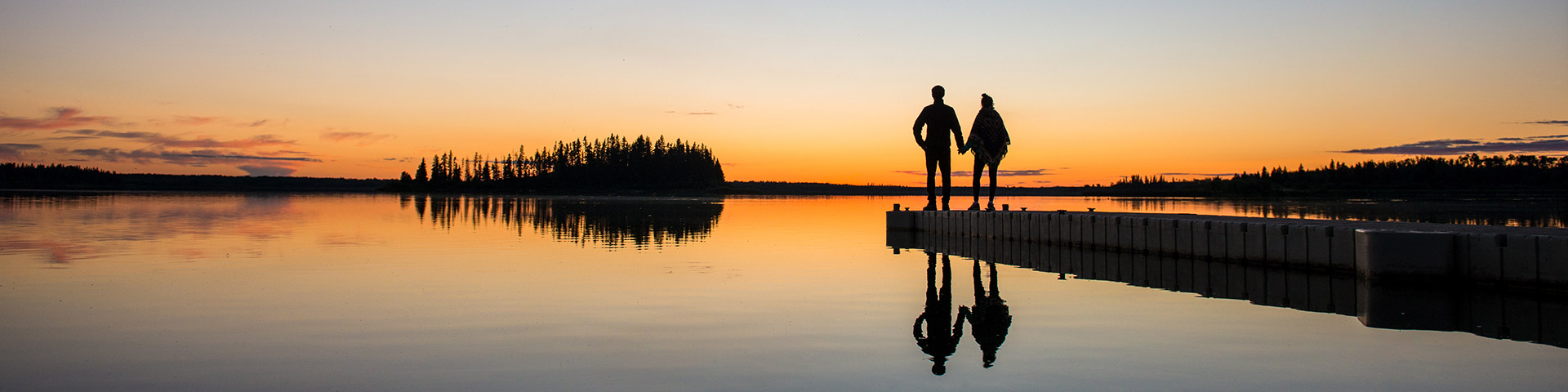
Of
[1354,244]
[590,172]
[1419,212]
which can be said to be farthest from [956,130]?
[590,172]

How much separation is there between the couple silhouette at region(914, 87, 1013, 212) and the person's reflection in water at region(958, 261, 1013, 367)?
10.4 meters

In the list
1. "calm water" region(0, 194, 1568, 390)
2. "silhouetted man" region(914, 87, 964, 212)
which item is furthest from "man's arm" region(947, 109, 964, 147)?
"calm water" region(0, 194, 1568, 390)

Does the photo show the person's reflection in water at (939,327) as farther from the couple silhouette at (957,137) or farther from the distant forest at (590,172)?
the distant forest at (590,172)

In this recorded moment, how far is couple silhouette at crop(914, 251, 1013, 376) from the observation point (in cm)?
601

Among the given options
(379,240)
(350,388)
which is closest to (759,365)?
(350,388)

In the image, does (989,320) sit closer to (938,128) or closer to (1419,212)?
(938,128)

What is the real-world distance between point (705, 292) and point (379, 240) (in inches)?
403

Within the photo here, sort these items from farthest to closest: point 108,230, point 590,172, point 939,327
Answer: point 590,172 < point 108,230 < point 939,327

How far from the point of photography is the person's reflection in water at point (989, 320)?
6195 millimetres

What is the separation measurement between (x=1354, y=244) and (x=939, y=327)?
6.38 meters

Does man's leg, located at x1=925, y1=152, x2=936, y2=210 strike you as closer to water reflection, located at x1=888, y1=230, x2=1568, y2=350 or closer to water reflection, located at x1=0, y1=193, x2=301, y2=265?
water reflection, located at x1=888, y1=230, x2=1568, y2=350

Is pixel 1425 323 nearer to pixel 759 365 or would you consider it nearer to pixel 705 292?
pixel 759 365

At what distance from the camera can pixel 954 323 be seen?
7.39 m

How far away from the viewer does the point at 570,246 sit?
16.2m
